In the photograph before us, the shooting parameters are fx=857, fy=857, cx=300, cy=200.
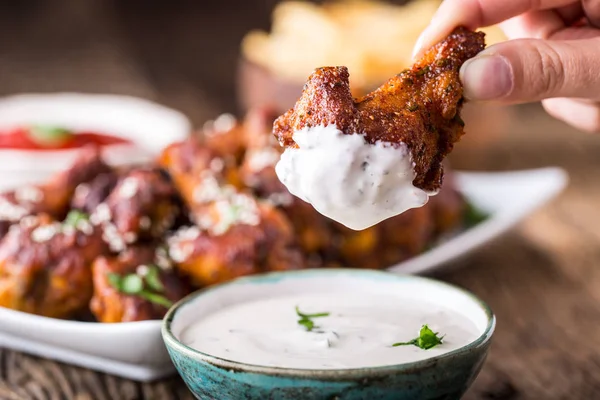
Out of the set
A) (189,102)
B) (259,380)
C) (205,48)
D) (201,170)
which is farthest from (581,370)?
(205,48)

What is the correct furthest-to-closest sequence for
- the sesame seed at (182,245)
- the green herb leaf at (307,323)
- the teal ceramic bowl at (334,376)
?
the sesame seed at (182,245) → the green herb leaf at (307,323) → the teal ceramic bowl at (334,376)

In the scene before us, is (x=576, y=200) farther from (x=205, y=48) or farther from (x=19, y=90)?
(x=205, y=48)

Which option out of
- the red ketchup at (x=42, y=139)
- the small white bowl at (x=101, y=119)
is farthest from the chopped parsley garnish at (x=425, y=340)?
the red ketchup at (x=42, y=139)

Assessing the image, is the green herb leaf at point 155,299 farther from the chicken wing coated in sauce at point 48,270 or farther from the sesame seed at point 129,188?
the sesame seed at point 129,188

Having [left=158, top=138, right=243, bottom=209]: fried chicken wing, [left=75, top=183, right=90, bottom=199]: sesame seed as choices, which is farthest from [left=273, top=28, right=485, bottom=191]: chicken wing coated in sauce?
[left=75, top=183, right=90, bottom=199]: sesame seed

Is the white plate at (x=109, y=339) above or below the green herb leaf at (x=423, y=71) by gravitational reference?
below

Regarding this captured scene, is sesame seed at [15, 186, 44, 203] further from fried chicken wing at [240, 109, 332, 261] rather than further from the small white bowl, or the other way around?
the small white bowl
